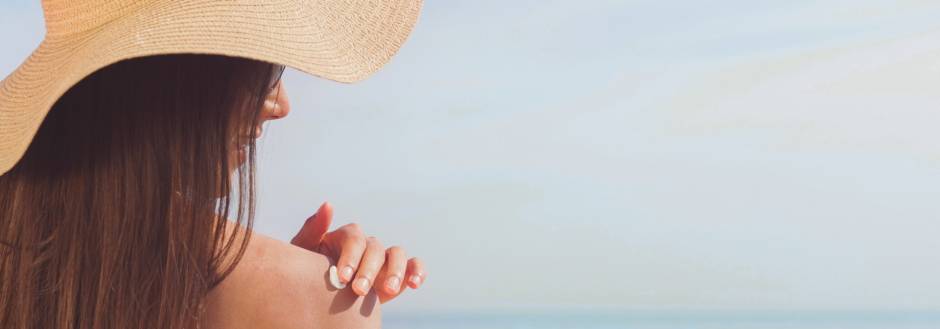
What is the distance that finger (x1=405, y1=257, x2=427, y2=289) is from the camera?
1.57 m

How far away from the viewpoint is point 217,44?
1.22m

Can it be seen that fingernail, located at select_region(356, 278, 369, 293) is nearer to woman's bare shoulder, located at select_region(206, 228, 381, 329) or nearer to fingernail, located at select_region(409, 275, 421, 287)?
woman's bare shoulder, located at select_region(206, 228, 381, 329)

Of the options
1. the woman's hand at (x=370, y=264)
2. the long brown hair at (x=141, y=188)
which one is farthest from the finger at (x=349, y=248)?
the long brown hair at (x=141, y=188)

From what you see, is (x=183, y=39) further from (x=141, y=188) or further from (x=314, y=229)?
(x=314, y=229)

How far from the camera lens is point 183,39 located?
3.99 feet

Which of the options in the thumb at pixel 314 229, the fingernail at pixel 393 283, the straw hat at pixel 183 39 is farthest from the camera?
the thumb at pixel 314 229

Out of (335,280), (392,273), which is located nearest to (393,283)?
(392,273)

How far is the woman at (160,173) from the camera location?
4.23 feet

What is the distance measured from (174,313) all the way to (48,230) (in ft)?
0.71

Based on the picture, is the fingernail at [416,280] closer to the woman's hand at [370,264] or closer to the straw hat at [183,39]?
the woman's hand at [370,264]

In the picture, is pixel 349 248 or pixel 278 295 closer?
pixel 278 295

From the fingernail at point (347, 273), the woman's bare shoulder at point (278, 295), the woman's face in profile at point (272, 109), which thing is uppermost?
the woman's face in profile at point (272, 109)

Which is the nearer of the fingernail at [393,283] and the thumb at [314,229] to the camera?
the fingernail at [393,283]

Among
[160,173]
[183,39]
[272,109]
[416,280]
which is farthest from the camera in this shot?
[416,280]
